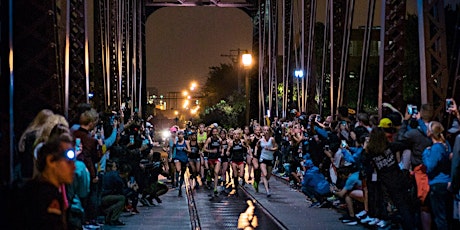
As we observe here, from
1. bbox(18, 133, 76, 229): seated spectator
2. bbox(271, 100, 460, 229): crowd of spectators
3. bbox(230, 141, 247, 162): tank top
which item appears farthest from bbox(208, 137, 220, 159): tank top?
bbox(18, 133, 76, 229): seated spectator

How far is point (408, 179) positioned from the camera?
39.2 ft

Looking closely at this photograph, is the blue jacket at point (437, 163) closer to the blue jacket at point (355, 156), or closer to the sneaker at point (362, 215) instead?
the blue jacket at point (355, 156)

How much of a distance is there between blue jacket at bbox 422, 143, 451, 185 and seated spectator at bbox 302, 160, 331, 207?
6465 millimetres

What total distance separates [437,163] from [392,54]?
17.8ft

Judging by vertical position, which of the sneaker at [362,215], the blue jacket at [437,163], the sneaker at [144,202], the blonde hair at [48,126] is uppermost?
the blonde hair at [48,126]

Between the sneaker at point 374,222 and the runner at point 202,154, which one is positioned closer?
the sneaker at point 374,222

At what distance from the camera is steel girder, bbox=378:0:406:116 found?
51.5 ft

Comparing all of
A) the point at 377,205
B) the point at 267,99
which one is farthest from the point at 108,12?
the point at 267,99

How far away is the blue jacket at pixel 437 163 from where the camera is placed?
35.3ft

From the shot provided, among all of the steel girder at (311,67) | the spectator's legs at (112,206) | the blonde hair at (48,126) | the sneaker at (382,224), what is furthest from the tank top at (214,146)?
the blonde hair at (48,126)

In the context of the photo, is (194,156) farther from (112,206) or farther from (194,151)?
(112,206)

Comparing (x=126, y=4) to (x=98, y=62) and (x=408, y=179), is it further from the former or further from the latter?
(x=408, y=179)

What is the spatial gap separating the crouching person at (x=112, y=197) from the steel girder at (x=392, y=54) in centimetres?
508

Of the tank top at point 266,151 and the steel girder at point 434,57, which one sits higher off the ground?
the steel girder at point 434,57
